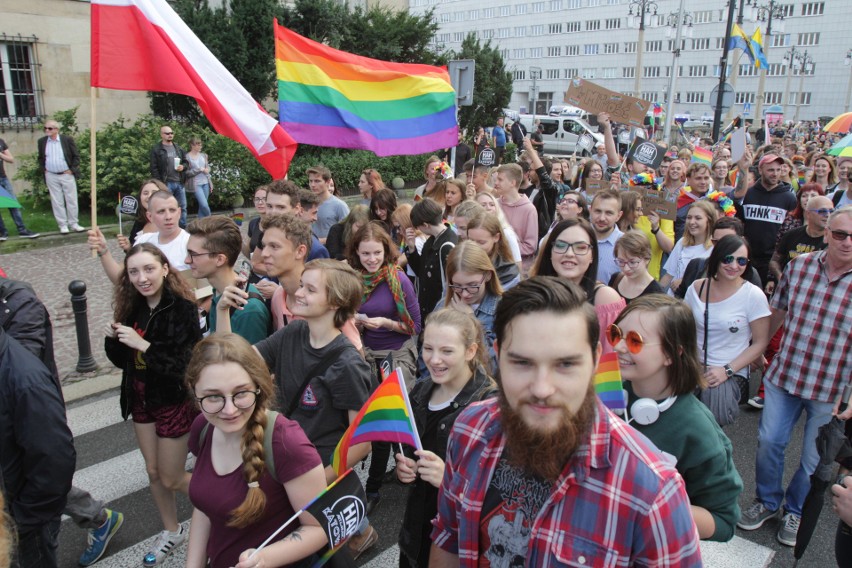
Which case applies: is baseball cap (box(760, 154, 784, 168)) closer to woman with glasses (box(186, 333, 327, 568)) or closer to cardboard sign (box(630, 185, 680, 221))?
cardboard sign (box(630, 185, 680, 221))

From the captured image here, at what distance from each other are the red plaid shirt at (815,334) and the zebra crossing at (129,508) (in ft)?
3.56

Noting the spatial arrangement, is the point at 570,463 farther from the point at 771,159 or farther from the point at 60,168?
the point at 60,168

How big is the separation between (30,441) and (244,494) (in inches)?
40.9

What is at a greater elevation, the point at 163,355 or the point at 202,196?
the point at 202,196

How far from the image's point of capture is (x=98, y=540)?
379 cm

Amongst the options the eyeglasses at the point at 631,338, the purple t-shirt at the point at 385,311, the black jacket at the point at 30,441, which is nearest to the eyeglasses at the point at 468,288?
the purple t-shirt at the point at 385,311

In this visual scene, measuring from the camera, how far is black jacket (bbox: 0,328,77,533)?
102 inches

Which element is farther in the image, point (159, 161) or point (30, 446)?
point (159, 161)

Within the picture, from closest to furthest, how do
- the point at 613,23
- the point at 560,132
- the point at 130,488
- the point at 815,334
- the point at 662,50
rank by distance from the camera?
the point at 815,334, the point at 130,488, the point at 560,132, the point at 662,50, the point at 613,23

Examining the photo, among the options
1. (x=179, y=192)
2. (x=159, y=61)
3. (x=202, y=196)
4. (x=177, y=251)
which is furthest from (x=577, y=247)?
(x=202, y=196)

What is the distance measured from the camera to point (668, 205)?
689cm

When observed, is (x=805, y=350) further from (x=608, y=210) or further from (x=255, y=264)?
(x=255, y=264)

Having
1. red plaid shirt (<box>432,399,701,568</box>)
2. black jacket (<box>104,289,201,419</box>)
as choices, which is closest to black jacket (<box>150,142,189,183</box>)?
black jacket (<box>104,289,201,419</box>)

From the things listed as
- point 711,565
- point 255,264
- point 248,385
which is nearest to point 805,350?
point 711,565
